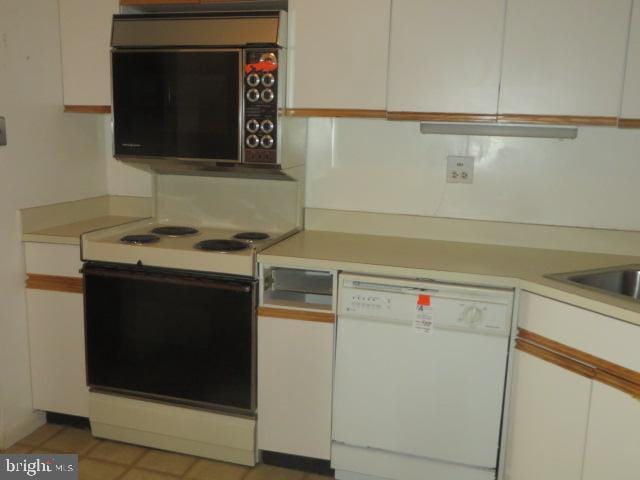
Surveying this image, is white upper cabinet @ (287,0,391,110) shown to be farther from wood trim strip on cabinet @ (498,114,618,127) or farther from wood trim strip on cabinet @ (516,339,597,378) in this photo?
wood trim strip on cabinet @ (516,339,597,378)

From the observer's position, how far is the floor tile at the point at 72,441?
222 centimetres

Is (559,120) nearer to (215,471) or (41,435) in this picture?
(215,471)

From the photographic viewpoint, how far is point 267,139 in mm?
2029

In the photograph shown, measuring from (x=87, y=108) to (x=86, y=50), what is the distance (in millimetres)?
230

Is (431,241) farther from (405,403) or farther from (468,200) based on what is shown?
(405,403)

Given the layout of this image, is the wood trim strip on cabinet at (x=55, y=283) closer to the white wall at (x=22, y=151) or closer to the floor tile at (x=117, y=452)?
the white wall at (x=22, y=151)

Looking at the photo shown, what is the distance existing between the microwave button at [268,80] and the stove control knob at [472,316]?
102 centimetres

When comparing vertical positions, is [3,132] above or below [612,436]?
above

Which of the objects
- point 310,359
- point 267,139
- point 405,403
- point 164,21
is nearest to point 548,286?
point 405,403

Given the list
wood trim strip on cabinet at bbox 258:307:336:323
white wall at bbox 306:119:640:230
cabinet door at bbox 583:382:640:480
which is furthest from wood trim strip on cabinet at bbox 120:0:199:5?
cabinet door at bbox 583:382:640:480

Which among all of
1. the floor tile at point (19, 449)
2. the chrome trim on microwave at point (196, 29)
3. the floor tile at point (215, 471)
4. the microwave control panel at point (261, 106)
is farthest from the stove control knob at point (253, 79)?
the floor tile at point (19, 449)

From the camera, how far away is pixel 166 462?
2.15 metres

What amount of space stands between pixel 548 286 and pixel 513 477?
665mm

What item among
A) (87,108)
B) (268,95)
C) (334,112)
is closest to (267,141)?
(268,95)
